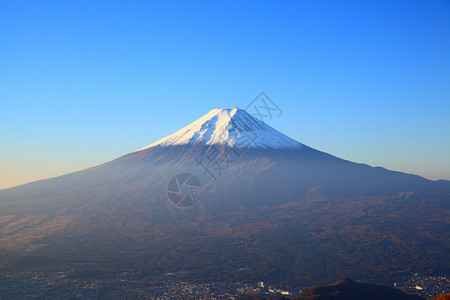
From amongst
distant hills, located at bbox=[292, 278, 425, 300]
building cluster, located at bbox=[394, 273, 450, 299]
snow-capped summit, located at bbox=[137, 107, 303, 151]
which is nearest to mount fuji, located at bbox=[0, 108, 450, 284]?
snow-capped summit, located at bbox=[137, 107, 303, 151]

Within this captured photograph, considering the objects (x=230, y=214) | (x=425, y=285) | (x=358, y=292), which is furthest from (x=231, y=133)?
(x=358, y=292)

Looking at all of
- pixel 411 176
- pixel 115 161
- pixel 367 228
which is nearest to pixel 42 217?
pixel 115 161

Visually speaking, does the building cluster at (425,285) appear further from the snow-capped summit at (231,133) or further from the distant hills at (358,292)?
the snow-capped summit at (231,133)

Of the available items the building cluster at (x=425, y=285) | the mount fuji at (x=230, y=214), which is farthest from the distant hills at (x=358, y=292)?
the mount fuji at (x=230, y=214)

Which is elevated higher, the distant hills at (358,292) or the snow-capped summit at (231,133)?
the snow-capped summit at (231,133)

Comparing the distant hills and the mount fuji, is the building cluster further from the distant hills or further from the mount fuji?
the distant hills

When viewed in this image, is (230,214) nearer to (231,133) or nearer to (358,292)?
(231,133)

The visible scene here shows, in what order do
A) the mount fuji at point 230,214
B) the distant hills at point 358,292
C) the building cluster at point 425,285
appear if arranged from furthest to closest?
the mount fuji at point 230,214 < the building cluster at point 425,285 < the distant hills at point 358,292
